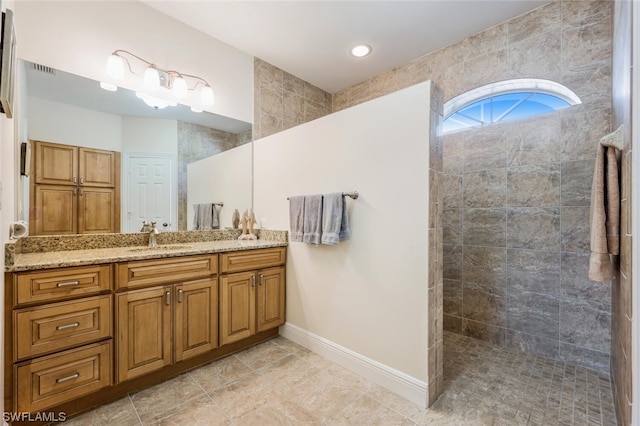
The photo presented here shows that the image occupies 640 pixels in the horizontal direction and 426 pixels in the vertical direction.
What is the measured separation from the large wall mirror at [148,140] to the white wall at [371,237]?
0.70 metres

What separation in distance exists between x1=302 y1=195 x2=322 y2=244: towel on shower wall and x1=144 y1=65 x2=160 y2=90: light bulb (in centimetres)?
157

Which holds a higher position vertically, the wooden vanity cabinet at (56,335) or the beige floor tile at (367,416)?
the wooden vanity cabinet at (56,335)

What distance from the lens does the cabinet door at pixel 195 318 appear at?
1.94 meters

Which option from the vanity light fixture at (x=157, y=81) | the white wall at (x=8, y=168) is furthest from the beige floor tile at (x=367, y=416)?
the vanity light fixture at (x=157, y=81)

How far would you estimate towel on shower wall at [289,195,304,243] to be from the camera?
2.36 metres

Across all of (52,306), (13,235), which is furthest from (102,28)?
(52,306)

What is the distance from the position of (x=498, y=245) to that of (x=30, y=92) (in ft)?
12.2

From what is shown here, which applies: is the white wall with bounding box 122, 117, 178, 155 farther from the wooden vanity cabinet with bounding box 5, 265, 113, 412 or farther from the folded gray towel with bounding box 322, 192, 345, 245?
the folded gray towel with bounding box 322, 192, 345, 245

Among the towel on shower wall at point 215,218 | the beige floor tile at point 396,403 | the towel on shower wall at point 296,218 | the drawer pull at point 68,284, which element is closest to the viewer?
the drawer pull at point 68,284

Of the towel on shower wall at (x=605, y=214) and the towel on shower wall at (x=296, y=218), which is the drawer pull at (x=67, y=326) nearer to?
the towel on shower wall at (x=296, y=218)

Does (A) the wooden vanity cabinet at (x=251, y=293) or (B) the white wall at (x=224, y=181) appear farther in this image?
(B) the white wall at (x=224, y=181)

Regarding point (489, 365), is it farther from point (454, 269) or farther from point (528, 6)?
point (528, 6)

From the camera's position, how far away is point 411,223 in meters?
1.75

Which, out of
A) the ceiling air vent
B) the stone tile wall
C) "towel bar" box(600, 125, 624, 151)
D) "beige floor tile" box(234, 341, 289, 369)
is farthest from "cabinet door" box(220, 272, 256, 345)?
"towel bar" box(600, 125, 624, 151)
